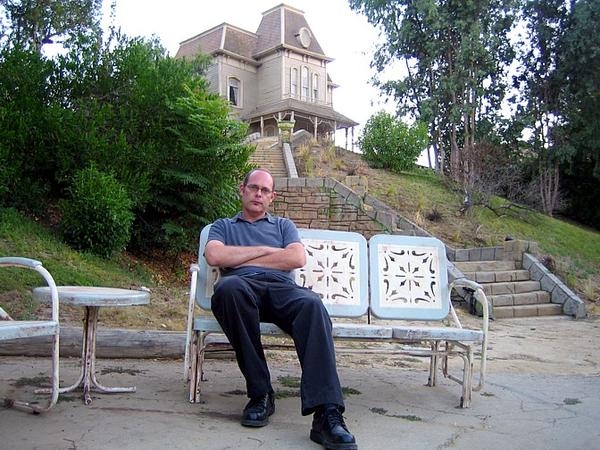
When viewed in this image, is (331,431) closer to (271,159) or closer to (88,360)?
(88,360)

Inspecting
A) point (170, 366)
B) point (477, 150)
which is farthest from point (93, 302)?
point (477, 150)

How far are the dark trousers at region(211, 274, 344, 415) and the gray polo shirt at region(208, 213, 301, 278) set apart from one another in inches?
16.1

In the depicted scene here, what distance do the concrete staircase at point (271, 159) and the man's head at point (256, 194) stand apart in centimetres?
994

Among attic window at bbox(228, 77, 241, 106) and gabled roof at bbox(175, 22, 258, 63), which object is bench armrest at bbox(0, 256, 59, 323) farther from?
attic window at bbox(228, 77, 241, 106)

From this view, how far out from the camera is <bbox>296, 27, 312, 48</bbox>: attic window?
1347 inches

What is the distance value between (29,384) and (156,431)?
1.31m

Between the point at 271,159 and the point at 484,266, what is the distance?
23.9 feet

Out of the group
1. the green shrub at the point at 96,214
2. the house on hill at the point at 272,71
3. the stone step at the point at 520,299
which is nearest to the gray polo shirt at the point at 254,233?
the green shrub at the point at 96,214

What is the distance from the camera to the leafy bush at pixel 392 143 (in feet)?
57.1

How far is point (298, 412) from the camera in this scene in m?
3.43

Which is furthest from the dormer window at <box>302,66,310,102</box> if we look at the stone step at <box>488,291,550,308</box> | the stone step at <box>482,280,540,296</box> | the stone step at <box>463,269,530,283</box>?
the stone step at <box>488,291,550,308</box>

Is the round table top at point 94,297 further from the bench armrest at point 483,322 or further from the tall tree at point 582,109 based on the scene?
the tall tree at point 582,109

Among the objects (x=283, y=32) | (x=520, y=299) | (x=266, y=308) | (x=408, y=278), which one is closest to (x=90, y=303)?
(x=266, y=308)

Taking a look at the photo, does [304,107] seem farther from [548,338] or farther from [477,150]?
[548,338]
